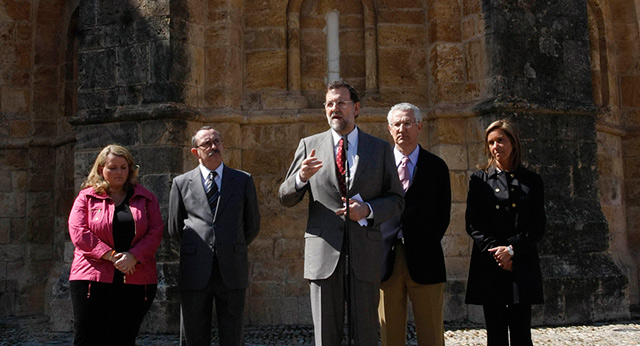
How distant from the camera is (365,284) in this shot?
11.4ft

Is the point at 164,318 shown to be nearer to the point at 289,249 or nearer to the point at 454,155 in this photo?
the point at 289,249

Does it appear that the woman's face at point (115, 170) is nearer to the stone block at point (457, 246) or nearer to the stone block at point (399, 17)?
the stone block at point (457, 246)

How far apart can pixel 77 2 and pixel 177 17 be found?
2.59 meters

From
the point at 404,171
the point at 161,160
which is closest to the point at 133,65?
the point at 161,160

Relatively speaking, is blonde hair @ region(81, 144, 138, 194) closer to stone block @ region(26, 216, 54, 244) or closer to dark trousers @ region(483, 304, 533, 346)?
dark trousers @ region(483, 304, 533, 346)

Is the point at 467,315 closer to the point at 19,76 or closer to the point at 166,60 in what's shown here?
the point at 166,60

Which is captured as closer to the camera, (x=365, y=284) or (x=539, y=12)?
(x=365, y=284)

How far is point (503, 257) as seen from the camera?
12.7 feet

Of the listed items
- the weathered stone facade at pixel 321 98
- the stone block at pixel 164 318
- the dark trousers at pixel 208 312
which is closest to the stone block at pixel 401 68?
the weathered stone facade at pixel 321 98

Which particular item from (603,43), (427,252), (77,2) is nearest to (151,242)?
(427,252)

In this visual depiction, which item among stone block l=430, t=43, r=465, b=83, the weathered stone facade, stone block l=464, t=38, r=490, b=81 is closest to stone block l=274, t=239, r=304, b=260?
the weathered stone facade

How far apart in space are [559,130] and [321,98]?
2.71 metres

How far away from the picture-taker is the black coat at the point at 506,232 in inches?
152

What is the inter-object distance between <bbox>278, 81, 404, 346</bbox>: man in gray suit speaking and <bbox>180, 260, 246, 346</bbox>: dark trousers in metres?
0.77
